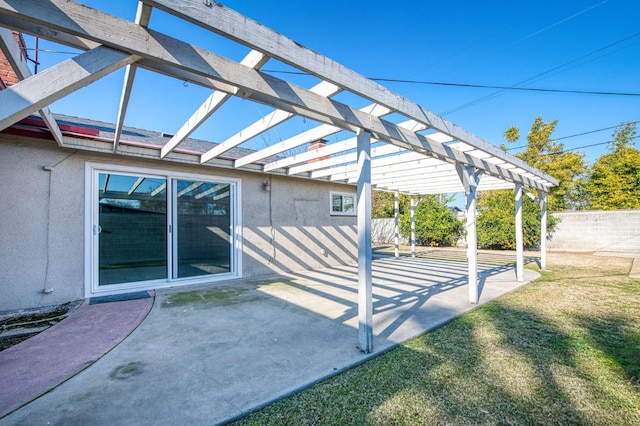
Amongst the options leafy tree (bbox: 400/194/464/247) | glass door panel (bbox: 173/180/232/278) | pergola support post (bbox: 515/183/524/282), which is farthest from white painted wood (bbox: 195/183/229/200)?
leafy tree (bbox: 400/194/464/247)

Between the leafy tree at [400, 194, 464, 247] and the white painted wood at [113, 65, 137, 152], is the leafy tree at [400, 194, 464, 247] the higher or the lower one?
the lower one

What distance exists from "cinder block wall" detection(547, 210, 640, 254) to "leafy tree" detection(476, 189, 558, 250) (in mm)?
532

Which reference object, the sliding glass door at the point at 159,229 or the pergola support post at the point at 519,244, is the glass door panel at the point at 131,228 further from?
the pergola support post at the point at 519,244

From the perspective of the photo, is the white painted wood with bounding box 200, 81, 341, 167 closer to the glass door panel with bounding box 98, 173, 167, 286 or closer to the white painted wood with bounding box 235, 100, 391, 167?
the white painted wood with bounding box 235, 100, 391, 167

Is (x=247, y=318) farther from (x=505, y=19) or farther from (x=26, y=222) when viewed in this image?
(x=505, y=19)

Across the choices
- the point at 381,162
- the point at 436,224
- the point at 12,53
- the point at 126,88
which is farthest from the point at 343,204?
the point at 436,224

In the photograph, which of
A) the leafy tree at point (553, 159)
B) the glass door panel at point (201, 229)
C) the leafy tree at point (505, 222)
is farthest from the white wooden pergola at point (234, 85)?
the leafy tree at point (553, 159)

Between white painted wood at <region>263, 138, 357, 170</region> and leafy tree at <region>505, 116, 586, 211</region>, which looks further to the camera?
leafy tree at <region>505, 116, 586, 211</region>

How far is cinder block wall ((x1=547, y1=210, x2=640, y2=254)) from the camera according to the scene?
1136 cm

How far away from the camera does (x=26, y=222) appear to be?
177 inches

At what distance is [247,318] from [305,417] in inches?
87.4

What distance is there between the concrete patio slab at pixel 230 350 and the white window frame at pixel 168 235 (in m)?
0.57

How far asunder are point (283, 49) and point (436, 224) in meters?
15.4

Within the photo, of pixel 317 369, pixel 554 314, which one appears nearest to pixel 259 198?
pixel 317 369
